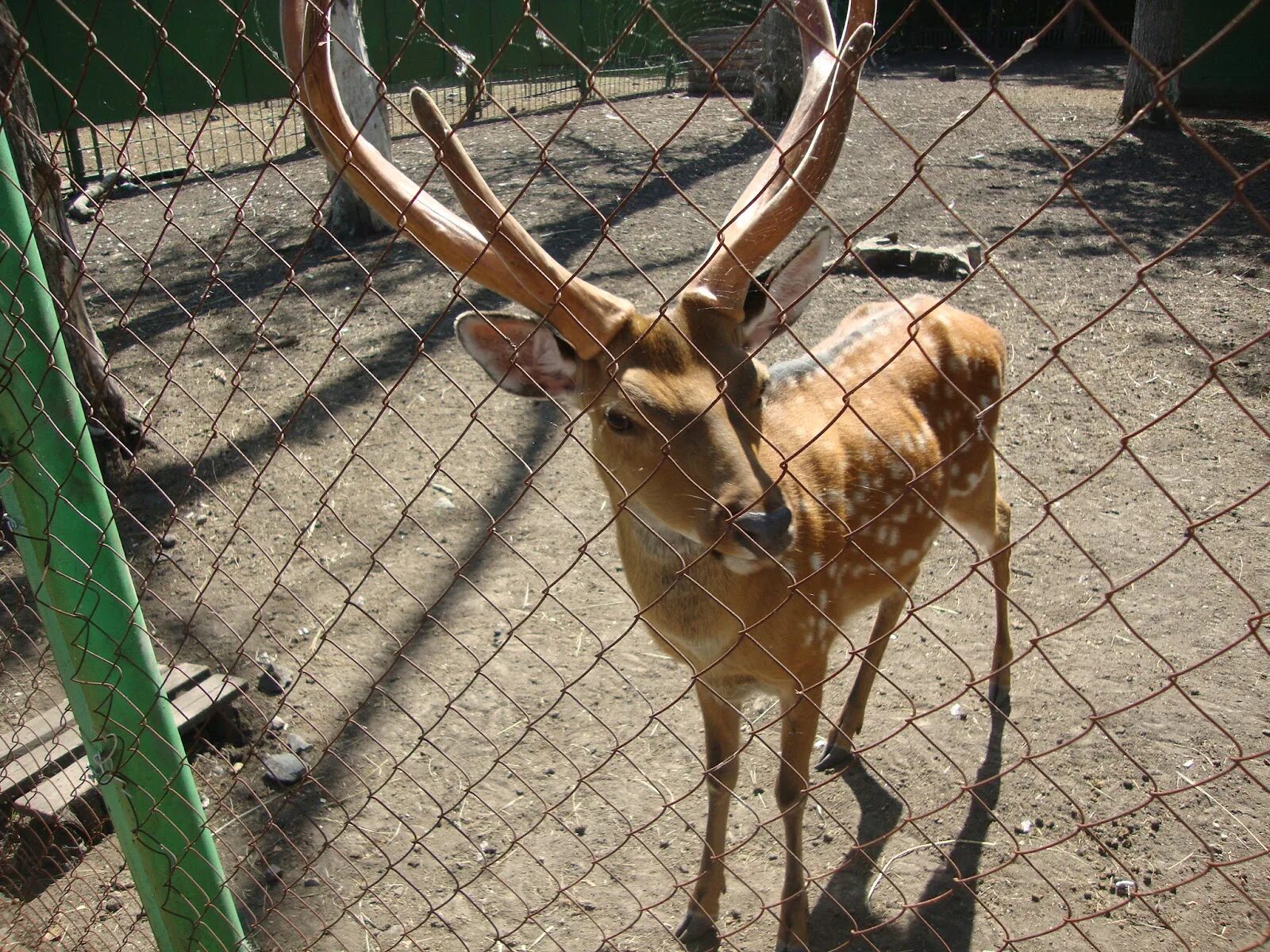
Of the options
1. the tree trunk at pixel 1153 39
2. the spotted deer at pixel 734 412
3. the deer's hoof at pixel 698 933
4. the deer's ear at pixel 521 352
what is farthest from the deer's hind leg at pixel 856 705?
the tree trunk at pixel 1153 39

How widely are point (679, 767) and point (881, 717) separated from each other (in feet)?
2.65

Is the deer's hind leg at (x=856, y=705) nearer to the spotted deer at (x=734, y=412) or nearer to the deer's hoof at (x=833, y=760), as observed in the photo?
the deer's hoof at (x=833, y=760)

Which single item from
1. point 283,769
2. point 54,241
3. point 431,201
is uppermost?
point 431,201

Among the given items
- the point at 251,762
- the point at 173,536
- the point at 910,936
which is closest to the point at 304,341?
the point at 173,536

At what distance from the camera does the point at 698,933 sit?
294cm

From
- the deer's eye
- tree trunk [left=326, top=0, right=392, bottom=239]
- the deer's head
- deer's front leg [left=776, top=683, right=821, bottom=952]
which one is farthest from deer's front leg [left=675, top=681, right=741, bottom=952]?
tree trunk [left=326, top=0, right=392, bottom=239]

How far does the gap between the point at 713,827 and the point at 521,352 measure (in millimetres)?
1588

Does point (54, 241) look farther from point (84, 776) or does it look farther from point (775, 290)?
point (775, 290)

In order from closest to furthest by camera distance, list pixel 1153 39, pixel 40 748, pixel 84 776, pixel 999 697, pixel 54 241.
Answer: pixel 84 776, pixel 40 748, pixel 54 241, pixel 999 697, pixel 1153 39

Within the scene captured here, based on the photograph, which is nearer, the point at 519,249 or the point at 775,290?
the point at 519,249

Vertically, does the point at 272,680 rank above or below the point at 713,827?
below

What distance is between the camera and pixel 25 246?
83.7 inches

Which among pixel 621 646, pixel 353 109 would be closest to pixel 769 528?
pixel 621 646

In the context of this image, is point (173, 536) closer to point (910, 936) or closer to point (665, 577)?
point (665, 577)
